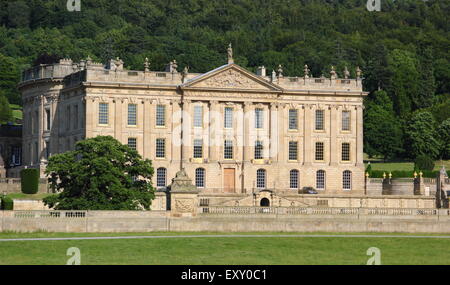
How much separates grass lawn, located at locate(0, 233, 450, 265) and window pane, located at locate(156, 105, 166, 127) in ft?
134

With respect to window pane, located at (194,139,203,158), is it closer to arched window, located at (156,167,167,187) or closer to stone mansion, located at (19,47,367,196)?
stone mansion, located at (19,47,367,196)

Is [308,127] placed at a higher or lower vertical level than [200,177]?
higher

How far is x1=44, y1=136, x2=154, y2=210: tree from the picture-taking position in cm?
7112

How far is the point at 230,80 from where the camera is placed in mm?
100000

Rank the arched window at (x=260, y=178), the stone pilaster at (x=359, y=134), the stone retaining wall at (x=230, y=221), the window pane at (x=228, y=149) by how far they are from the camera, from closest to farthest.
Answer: the stone retaining wall at (x=230, y=221), the window pane at (x=228, y=149), the arched window at (x=260, y=178), the stone pilaster at (x=359, y=134)

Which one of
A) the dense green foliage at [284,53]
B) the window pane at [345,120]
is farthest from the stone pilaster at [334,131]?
the dense green foliage at [284,53]

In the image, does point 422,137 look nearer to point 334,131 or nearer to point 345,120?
point 345,120

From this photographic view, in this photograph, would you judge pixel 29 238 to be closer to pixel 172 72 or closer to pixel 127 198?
pixel 127 198

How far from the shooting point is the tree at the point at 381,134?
448ft

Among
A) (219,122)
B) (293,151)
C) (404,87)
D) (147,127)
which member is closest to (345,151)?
(293,151)

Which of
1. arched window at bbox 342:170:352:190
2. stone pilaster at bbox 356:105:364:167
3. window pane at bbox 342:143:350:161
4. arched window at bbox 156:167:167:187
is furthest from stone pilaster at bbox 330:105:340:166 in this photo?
arched window at bbox 156:167:167:187

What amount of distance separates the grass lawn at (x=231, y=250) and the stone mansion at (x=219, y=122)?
3928cm

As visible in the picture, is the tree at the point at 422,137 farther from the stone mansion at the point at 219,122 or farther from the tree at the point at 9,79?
the tree at the point at 9,79

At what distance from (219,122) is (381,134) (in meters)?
40.5
